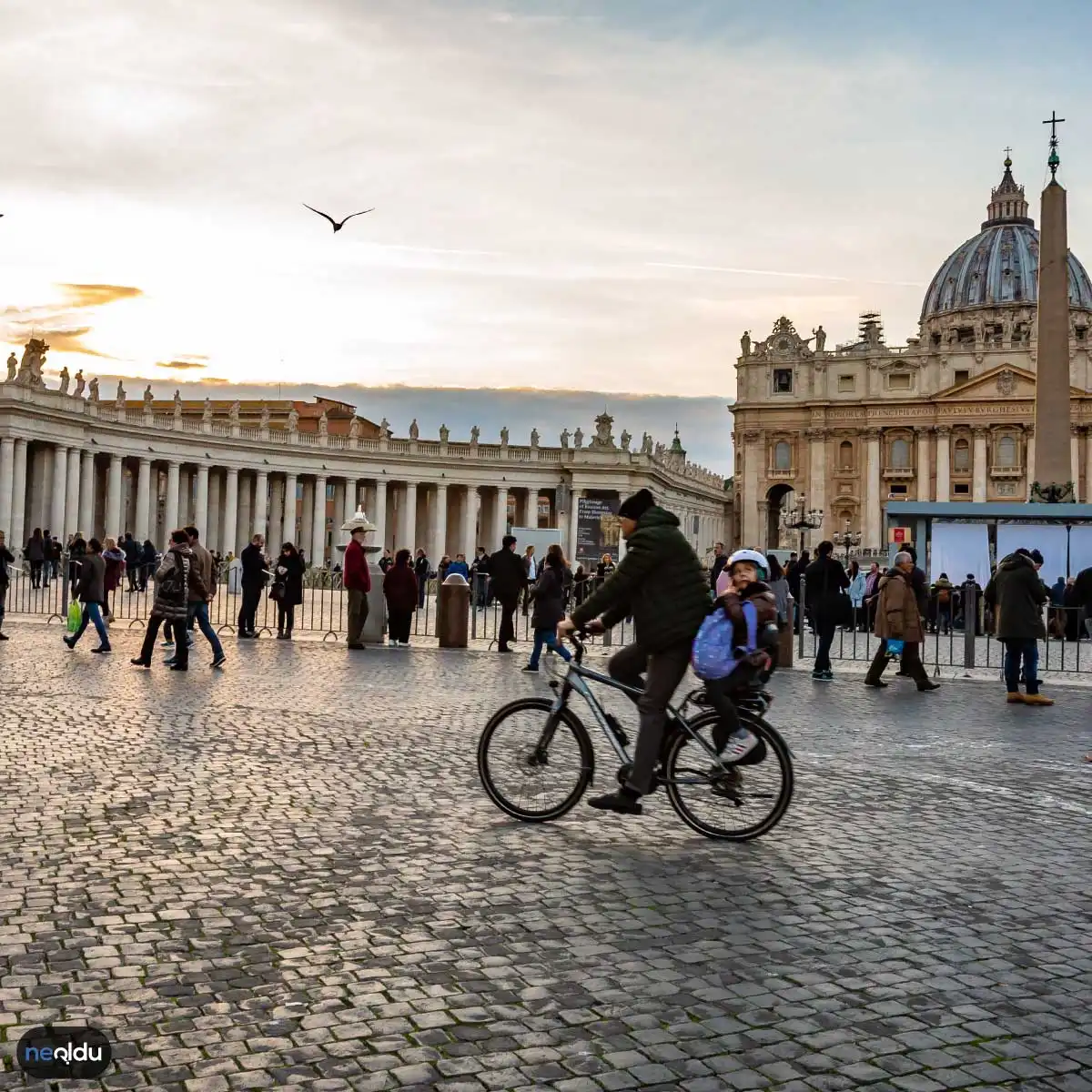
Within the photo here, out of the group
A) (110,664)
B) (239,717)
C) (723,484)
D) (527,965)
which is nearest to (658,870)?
(527,965)

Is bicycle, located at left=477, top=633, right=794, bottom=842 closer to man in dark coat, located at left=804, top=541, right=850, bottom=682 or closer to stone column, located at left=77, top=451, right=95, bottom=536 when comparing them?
man in dark coat, located at left=804, top=541, right=850, bottom=682

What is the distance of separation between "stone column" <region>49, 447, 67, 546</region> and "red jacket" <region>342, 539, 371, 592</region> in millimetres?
40058

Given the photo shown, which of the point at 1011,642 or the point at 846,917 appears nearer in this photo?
the point at 846,917

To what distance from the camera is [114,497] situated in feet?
198

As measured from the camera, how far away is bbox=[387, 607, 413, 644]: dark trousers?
2072cm

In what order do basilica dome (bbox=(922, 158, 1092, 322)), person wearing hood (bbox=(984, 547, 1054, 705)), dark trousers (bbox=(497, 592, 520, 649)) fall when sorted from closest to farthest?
person wearing hood (bbox=(984, 547, 1054, 705))
dark trousers (bbox=(497, 592, 520, 649))
basilica dome (bbox=(922, 158, 1092, 322))

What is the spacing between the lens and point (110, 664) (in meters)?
15.4

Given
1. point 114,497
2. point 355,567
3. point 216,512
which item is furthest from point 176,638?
point 216,512

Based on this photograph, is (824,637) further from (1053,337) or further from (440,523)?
(440,523)

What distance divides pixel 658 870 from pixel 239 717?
582 centimetres

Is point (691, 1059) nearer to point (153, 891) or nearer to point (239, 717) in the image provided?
point (153, 891)

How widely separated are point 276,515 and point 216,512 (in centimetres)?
1619

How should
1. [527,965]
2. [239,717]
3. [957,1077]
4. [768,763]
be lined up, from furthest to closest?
1. [239,717]
2. [768,763]
3. [527,965]
4. [957,1077]

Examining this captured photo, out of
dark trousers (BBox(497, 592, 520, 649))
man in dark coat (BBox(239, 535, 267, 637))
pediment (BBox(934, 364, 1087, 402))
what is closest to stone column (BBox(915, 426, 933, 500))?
pediment (BBox(934, 364, 1087, 402))
